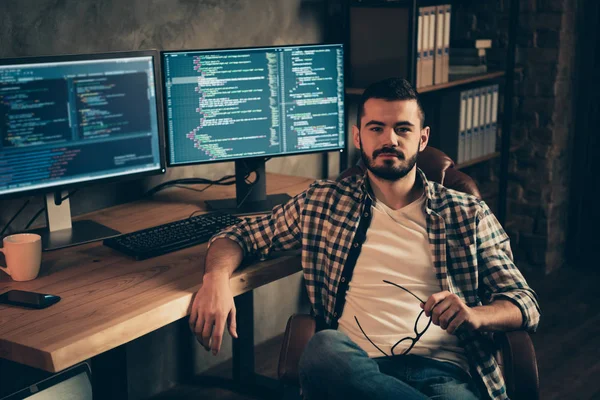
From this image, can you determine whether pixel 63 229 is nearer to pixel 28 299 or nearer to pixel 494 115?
pixel 28 299

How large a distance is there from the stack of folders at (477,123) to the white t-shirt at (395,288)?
1567 mm

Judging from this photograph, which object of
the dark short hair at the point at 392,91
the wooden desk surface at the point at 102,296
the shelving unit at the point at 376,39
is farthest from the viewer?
the shelving unit at the point at 376,39

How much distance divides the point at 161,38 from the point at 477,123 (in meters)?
1.63

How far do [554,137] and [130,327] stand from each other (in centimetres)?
278

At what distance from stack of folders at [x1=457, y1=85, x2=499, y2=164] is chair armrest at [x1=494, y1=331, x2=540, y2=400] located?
1.84 meters

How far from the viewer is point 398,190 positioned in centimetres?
214

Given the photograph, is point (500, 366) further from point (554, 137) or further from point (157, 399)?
point (554, 137)

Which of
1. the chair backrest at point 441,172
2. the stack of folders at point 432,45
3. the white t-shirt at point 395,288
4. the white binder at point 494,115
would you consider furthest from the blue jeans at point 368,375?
the white binder at point 494,115

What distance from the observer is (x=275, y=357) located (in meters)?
3.22

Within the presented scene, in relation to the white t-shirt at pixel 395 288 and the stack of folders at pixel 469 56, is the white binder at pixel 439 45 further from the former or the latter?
the white t-shirt at pixel 395 288

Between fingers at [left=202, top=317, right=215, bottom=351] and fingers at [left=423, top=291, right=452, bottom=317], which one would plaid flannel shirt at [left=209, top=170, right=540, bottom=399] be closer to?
fingers at [left=423, top=291, right=452, bottom=317]

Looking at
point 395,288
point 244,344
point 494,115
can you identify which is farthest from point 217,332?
point 494,115

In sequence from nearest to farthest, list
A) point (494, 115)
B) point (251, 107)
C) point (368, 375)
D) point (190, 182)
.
Result: point (368, 375), point (251, 107), point (190, 182), point (494, 115)

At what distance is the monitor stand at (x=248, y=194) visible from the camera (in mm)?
2570
